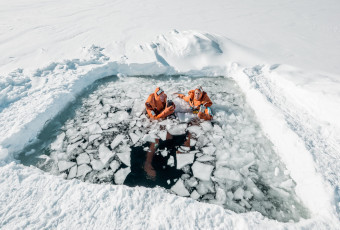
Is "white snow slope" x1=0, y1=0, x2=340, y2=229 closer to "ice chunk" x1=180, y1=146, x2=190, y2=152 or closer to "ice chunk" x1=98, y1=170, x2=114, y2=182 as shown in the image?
"ice chunk" x1=98, y1=170, x2=114, y2=182

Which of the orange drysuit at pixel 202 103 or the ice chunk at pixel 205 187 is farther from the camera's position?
the orange drysuit at pixel 202 103

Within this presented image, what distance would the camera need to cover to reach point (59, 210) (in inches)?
102

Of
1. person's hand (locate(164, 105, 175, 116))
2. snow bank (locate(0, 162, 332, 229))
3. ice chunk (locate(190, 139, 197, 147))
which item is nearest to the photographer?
snow bank (locate(0, 162, 332, 229))

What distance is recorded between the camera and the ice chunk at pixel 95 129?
414 centimetres

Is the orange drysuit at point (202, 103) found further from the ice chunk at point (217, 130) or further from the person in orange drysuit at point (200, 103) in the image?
the ice chunk at point (217, 130)

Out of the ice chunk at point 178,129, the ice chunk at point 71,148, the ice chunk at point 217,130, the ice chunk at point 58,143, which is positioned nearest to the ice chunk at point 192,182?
the ice chunk at point 178,129

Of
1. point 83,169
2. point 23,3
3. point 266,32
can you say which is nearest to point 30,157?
point 83,169

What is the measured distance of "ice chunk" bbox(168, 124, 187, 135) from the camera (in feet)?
13.6

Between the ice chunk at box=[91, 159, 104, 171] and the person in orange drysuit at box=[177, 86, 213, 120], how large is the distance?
2.14 m

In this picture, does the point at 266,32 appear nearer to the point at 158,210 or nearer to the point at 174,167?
the point at 174,167

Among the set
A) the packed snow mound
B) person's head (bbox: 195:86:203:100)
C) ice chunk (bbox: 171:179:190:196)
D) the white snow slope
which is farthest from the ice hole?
person's head (bbox: 195:86:203:100)

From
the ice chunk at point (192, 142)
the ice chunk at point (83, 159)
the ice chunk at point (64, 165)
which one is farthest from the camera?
the ice chunk at point (192, 142)

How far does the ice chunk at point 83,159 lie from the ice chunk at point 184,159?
61.3 inches

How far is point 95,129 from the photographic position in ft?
13.8
